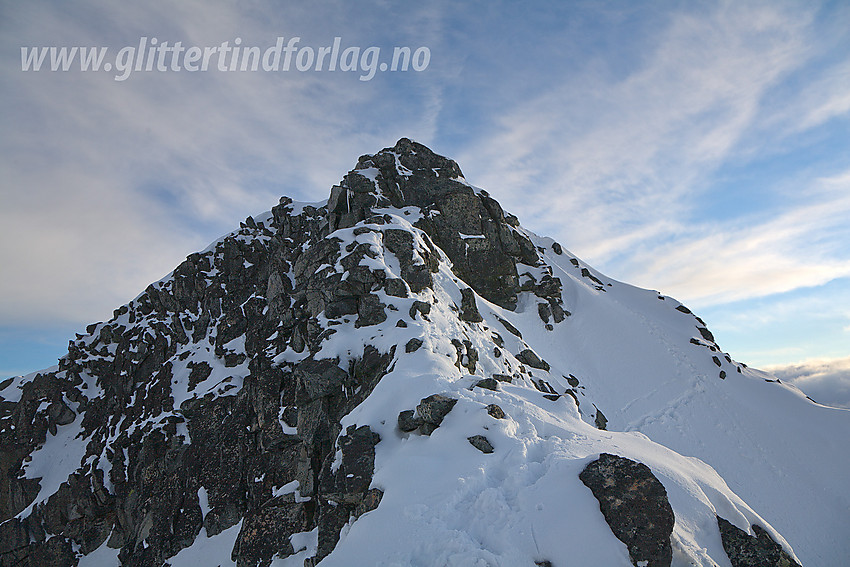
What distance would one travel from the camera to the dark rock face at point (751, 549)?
8805 mm

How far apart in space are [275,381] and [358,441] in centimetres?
1326

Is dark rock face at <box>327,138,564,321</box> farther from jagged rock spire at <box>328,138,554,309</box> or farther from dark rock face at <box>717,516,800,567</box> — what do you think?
dark rock face at <box>717,516,800,567</box>

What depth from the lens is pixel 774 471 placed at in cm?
2856

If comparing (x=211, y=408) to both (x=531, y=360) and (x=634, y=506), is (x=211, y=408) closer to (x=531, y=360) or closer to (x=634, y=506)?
(x=531, y=360)

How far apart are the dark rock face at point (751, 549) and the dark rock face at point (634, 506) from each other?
1.76 meters

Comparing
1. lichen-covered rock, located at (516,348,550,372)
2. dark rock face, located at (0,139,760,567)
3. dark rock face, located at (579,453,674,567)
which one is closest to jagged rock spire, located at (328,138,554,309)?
dark rock face, located at (0,139,760,567)

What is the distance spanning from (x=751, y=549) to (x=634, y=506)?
9.52 feet

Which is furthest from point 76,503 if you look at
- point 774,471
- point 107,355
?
point 774,471

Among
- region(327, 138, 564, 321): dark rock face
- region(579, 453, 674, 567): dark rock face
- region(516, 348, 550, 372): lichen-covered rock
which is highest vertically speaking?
region(327, 138, 564, 321): dark rock face

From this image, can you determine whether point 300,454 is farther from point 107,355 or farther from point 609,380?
point 107,355

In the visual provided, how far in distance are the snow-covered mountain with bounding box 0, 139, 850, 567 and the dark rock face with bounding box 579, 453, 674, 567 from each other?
0.04 meters

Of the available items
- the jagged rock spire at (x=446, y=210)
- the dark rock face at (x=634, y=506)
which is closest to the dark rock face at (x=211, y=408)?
the dark rock face at (x=634, y=506)

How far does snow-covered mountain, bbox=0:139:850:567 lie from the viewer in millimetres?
9227

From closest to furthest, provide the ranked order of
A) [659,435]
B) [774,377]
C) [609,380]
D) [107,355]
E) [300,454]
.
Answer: [300,454] < [659,435] < [609,380] < [774,377] < [107,355]
